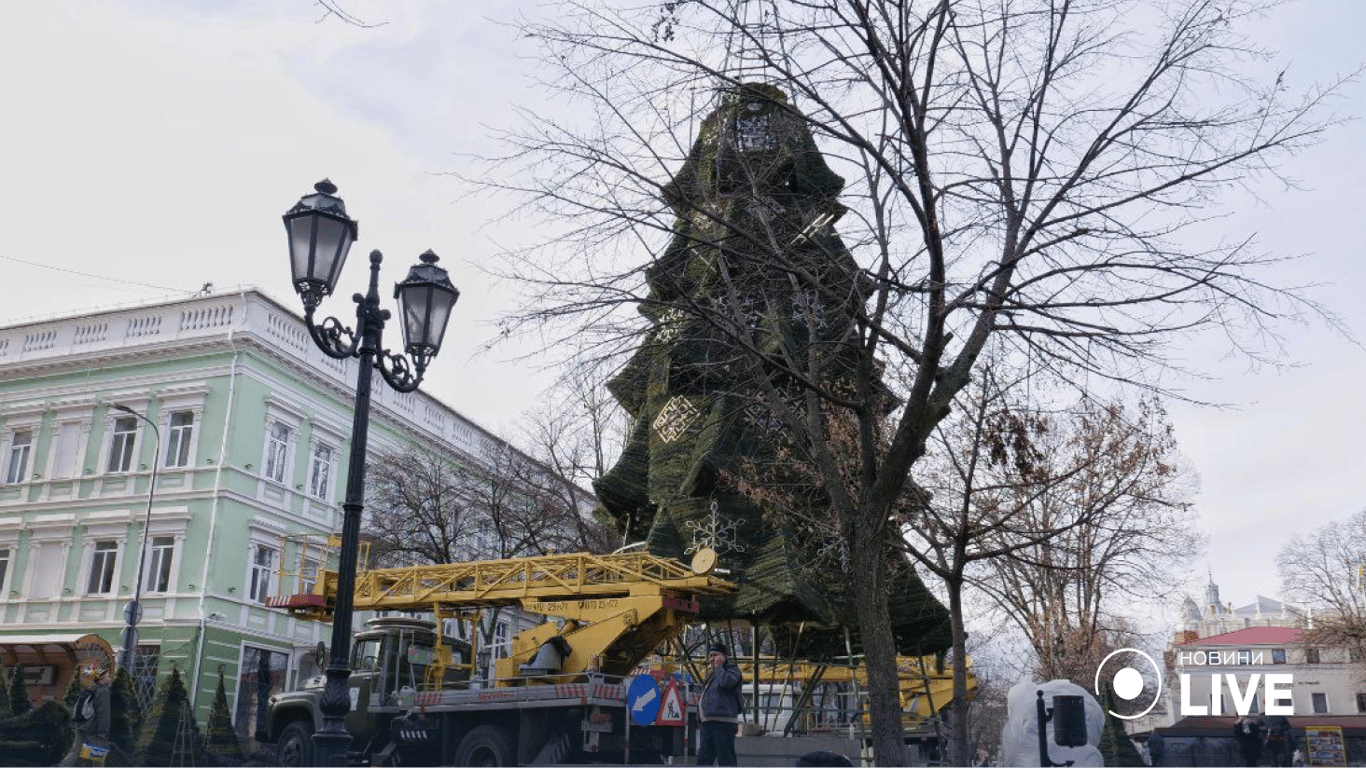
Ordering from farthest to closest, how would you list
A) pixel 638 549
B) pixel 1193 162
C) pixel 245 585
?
pixel 245 585 → pixel 638 549 → pixel 1193 162

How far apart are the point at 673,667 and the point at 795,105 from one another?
556 inches

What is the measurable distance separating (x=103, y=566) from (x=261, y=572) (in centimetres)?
443

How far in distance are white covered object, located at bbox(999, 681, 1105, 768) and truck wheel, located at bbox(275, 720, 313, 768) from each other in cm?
1442

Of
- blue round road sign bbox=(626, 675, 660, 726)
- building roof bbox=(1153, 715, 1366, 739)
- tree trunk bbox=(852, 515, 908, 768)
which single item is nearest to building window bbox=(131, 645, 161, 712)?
blue round road sign bbox=(626, 675, 660, 726)

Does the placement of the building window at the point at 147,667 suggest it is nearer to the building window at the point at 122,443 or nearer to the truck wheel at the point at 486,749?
the building window at the point at 122,443

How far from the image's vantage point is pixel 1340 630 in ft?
176

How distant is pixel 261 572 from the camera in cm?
3600

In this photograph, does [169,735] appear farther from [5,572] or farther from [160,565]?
[5,572]

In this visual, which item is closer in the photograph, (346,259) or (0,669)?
(346,259)

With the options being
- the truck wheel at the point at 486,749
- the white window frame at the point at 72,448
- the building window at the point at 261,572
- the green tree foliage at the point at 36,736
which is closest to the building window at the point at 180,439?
the white window frame at the point at 72,448

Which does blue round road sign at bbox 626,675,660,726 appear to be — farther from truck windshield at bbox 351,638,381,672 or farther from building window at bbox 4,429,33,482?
building window at bbox 4,429,33,482

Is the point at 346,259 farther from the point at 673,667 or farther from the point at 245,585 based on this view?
the point at 245,585

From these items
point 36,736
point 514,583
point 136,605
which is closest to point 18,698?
point 36,736

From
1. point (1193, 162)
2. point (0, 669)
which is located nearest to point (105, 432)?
point (0, 669)
